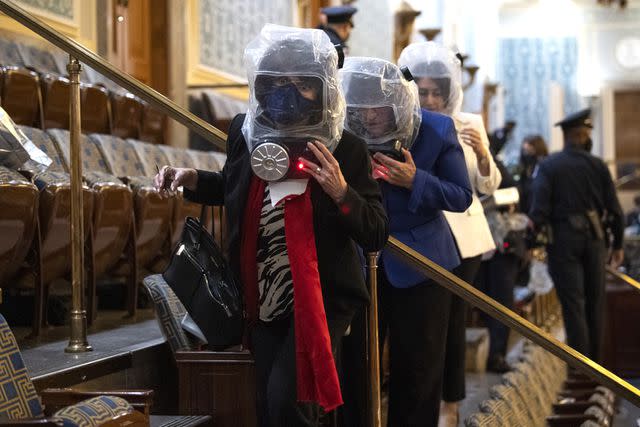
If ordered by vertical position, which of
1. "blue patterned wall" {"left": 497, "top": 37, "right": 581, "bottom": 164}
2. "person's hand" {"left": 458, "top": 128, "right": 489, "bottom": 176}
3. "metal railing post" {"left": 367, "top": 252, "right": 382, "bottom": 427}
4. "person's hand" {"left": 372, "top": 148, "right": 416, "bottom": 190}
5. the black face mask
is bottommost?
"metal railing post" {"left": 367, "top": 252, "right": 382, "bottom": 427}

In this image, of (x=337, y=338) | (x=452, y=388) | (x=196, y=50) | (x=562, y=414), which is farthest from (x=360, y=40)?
(x=337, y=338)

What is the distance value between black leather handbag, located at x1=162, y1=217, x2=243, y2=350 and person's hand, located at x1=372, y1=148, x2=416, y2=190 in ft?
1.97

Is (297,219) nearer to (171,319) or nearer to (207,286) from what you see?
(207,286)

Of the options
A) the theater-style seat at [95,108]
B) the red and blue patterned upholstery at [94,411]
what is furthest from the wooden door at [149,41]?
the red and blue patterned upholstery at [94,411]

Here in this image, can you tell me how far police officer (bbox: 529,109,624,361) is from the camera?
6086mm

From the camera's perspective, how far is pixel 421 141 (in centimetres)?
321

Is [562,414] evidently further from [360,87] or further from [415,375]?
[360,87]

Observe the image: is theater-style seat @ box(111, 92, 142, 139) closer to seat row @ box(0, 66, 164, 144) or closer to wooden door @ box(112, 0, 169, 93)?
seat row @ box(0, 66, 164, 144)

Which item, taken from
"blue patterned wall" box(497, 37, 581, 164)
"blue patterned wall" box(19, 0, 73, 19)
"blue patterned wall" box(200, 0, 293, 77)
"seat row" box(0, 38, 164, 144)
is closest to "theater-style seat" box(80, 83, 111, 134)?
"seat row" box(0, 38, 164, 144)

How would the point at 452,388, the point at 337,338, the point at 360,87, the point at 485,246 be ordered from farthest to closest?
the point at 452,388 → the point at 485,246 → the point at 360,87 → the point at 337,338

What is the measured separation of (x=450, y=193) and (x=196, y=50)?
188 inches

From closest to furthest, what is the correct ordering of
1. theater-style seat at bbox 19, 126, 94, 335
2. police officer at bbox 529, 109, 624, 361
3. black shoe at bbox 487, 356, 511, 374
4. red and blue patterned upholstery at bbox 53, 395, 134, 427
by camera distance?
1. red and blue patterned upholstery at bbox 53, 395, 134, 427
2. theater-style seat at bbox 19, 126, 94, 335
3. black shoe at bbox 487, 356, 511, 374
4. police officer at bbox 529, 109, 624, 361

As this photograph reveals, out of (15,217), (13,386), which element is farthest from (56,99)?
(13,386)

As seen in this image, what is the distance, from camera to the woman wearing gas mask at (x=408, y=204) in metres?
3.04
